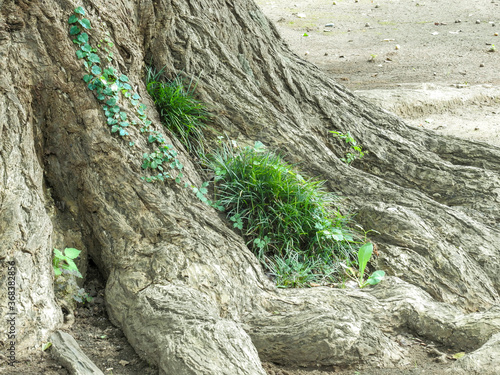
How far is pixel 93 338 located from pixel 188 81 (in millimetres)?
1993

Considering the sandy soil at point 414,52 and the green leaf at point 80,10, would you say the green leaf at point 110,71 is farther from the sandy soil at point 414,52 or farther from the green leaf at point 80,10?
the sandy soil at point 414,52

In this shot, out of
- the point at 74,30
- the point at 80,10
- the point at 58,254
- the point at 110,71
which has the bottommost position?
the point at 58,254

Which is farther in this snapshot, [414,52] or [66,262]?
[414,52]

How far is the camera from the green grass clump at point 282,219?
340 centimetres

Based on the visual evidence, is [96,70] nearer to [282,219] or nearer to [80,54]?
[80,54]

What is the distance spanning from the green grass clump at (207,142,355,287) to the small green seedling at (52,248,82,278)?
1018 millimetres

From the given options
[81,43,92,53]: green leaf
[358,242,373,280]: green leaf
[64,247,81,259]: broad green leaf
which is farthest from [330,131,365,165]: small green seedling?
[64,247,81,259]: broad green leaf

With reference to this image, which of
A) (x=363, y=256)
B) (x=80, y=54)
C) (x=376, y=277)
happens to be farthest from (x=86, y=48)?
(x=376, y=277)

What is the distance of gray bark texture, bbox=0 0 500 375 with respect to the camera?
8.43 ft

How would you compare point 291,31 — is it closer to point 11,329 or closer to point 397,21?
point 397,21

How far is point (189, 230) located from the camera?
9.86ft

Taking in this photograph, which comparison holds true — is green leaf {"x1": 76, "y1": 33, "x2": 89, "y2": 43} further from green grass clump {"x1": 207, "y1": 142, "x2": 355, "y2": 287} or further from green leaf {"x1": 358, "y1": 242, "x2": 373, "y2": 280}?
green leaf {"x1": 358, "y1": 242, "x2": 373, "y2": 280}

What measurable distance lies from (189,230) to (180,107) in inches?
42.6

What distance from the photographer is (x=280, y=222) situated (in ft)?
11.2
